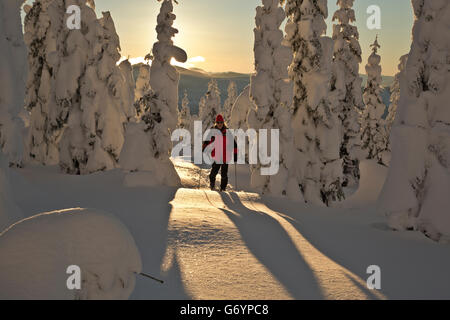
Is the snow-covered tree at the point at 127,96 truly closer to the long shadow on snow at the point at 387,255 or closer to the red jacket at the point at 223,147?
the red jacket at the point at 223,147

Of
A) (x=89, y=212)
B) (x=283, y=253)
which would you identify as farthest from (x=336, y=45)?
(x=89, y=212)

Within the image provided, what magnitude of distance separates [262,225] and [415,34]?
5293 millimetres

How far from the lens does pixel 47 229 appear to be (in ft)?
8.82

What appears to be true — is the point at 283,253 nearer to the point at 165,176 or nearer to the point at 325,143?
the point at 165,176

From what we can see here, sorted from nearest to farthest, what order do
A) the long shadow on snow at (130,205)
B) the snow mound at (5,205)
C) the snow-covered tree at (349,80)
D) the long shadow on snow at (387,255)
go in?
the long shadow on snow at (130,205) → the long shadow on snow at (387,255) → the snow mound at (5,205) → the snow-covered tree at (349,80)

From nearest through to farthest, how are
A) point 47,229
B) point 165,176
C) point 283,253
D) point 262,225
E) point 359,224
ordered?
point 47,229, point 283,253, point 262,225, point 359,224, point 165,176

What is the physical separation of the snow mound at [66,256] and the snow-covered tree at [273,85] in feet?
44.2

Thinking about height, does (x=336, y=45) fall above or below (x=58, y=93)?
above

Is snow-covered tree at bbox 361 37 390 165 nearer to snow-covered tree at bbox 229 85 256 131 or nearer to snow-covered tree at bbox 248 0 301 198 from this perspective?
snow-covered tree at bbox 229 85 256 131

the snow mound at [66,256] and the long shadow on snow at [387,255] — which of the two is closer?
the snow mound at [66,256]

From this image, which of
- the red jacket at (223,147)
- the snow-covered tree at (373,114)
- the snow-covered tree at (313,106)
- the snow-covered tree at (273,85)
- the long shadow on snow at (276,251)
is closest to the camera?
the long shadow on snow at (276,251)

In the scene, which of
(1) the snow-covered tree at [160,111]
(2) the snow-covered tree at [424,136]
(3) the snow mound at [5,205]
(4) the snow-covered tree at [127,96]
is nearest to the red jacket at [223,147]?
(1) the snow-covered tree at [160,111]

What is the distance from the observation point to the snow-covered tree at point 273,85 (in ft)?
51.8

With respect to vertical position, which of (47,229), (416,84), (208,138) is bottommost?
(47,229)
